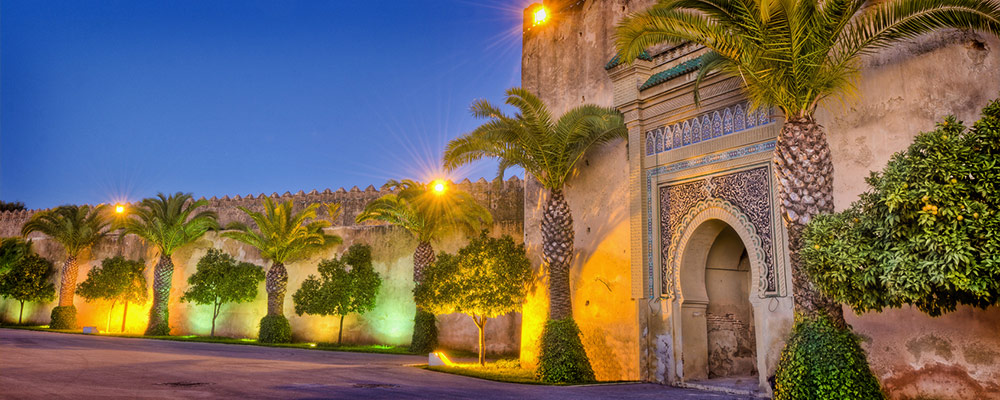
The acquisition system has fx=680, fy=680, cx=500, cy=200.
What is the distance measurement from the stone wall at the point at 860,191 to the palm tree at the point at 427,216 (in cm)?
762

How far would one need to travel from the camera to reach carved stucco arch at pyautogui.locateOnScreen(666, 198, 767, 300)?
11.3 metres

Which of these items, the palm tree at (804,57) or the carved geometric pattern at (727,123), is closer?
the palm tree at (804,57)

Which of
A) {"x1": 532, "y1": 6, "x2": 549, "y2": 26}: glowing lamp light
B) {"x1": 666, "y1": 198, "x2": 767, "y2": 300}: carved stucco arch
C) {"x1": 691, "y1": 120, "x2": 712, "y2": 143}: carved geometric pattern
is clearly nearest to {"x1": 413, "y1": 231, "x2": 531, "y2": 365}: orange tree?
{"x1": 666, "y1": 198, "x2": 767, "y2": 300}: carved stucco arch

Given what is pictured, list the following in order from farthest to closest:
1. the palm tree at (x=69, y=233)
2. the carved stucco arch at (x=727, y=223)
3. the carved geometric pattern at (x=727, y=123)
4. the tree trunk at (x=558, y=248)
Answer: the palm tree at (x=69, y=233) → the tree trunk at (x=558, y=248) → the carved geometric pattern at (x=727, y=123) → the carved stucco arch at (x=727, y=223)

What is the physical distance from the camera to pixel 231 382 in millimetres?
10547

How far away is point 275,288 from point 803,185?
824 inches

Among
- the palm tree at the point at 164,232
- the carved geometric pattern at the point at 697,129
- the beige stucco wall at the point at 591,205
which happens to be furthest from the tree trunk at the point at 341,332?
the carved geometric pattern at the point at 697,129

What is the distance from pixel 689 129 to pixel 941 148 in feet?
19.4

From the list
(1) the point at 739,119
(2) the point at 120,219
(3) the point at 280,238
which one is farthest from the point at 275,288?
(1) the point at 739,119

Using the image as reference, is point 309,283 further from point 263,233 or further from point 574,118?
point 574,118

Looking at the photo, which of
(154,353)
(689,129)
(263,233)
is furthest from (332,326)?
(689,129)

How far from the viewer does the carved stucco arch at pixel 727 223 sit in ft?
37.1

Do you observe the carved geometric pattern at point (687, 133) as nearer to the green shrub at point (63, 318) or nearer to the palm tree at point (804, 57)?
the palm tree at point (804, 57)

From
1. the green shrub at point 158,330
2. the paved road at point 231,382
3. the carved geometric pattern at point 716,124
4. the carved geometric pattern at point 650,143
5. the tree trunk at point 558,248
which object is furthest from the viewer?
the green shrub at point 158,330
